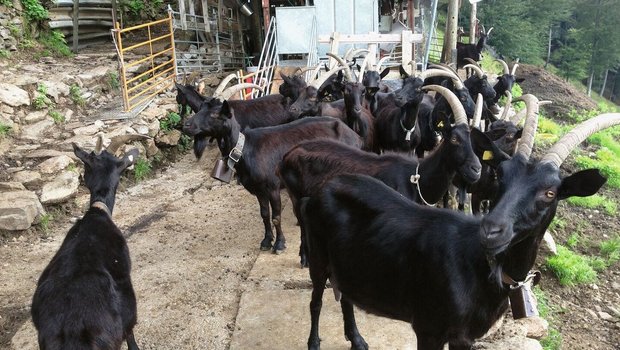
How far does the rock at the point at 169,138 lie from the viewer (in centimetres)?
982

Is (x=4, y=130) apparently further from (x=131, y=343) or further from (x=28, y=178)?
(x=131, y=343)

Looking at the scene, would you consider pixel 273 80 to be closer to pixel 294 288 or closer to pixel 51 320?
pixel 294 288

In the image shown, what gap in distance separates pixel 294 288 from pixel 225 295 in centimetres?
73

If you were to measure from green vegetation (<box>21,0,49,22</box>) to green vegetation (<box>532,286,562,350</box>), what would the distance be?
40.2 feet

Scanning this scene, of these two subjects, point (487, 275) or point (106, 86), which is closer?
point (487, 275)

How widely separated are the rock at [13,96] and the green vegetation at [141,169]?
2.20 meters

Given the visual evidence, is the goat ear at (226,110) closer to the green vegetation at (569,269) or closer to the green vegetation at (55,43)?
the green vegetation at (569,269)

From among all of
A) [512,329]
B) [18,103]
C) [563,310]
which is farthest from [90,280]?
[18,103]

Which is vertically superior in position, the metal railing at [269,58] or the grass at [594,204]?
the metal railing at [269,58]

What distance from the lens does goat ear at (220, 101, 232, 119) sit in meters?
6.01

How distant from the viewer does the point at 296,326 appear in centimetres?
434

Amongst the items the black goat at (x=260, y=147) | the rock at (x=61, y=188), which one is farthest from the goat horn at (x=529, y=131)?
the rock at (x=61, y=188)

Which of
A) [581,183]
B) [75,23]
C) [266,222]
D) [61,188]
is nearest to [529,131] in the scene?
[581,183]

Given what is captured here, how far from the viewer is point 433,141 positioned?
25.1 ft
